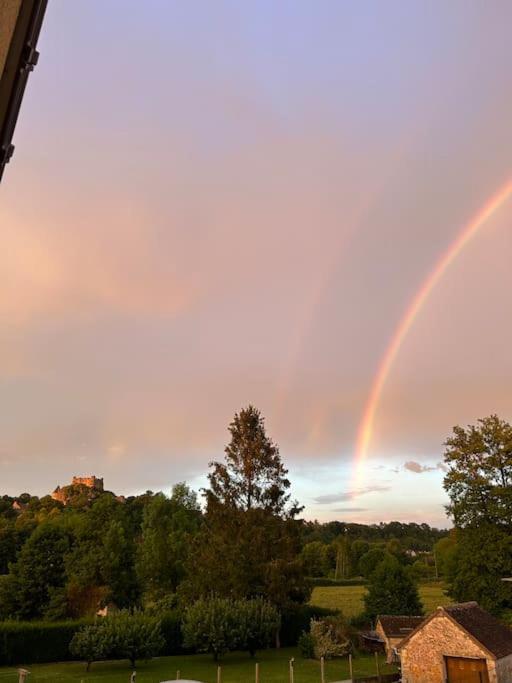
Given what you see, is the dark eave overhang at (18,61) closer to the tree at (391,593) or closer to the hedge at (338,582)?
the tree at (391,593)

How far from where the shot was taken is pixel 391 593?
1916 inches

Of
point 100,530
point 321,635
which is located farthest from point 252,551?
point 100,530

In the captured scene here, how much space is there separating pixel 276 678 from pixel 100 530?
1344 inches

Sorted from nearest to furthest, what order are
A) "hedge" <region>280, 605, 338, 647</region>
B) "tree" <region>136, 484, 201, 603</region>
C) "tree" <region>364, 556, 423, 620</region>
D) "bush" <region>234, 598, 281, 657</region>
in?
"bush" <region>234, 598, 281, 657</region>
"hedge" <region>280, 605, 338, 647</region>
"tree" <region>364, 556, 423, 620</region>
"tree" <region>136, 484, 201, 603</region>

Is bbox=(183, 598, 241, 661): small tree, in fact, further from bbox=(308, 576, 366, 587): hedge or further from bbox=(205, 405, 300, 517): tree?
bbox=(308, 576, 366, 587): hedge

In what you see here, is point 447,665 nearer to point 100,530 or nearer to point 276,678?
point 276,678

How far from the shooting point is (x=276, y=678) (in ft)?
97.2

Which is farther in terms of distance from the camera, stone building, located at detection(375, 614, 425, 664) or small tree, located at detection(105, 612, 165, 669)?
stone building, located at detection(375, 614, 425, 664)

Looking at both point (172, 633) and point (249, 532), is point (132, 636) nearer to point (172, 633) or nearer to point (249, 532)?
point (172, 633)

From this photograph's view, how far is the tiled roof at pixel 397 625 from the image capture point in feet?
126

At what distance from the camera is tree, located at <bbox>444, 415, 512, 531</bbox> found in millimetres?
40688

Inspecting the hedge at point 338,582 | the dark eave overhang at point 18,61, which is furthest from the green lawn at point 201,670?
the hedge at point 338,582

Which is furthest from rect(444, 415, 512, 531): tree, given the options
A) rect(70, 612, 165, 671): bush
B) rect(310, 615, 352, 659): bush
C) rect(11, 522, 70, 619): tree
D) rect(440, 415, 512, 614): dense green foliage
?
rect(11, 522, 70, 619): tree

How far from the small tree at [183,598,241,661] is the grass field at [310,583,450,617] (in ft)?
93.0
